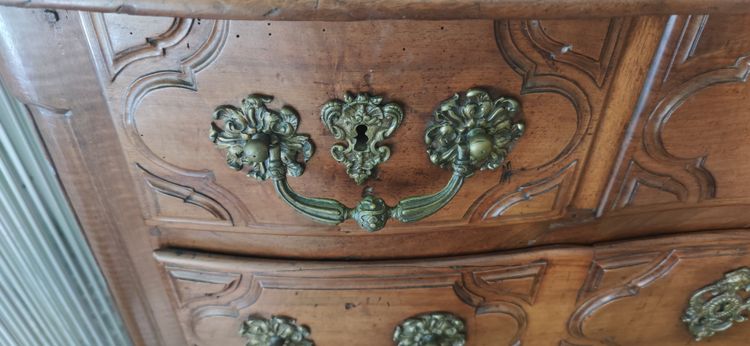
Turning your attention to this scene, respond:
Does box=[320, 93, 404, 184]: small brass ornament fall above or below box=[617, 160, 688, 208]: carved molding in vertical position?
below

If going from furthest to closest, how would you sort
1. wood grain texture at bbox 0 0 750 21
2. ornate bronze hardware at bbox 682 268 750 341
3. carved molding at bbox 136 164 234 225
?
ornate bronze hardware at bbox 682 268 750 341
carved molding at bbox 136 164 234 225
wood grain texture at bbox 0 0 750 21

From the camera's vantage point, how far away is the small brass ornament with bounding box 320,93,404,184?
361mm

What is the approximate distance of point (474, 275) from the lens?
50cm

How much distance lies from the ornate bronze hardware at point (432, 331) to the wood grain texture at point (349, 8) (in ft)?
1.01

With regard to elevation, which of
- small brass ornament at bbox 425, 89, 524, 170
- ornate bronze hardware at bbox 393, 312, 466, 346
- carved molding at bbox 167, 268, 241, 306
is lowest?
carved molding at bbox 167, 268, 241, 306

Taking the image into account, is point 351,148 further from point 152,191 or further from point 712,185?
point 712,185

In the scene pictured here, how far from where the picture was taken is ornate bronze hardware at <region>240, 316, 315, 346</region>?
511 millimetres

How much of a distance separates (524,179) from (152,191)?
0.96 ft

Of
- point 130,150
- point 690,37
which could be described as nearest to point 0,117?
point 130,150

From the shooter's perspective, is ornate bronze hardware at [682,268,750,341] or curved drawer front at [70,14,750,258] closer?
curved drawer front at [70,14,750,258]

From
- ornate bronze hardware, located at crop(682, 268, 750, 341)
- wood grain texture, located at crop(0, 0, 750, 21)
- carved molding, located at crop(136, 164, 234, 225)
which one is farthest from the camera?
ornate bronze hardware, located at crop(682, 268, 750, 341)

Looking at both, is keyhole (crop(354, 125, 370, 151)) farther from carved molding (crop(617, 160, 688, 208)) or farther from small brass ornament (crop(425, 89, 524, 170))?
carved molding (crop(617, 160, 688, 208))

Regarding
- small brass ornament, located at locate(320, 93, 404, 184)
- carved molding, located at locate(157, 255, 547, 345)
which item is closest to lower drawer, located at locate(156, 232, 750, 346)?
carved molding, located at locate(157, 255, 547, 345)

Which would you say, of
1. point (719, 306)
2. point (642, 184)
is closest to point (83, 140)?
point (642, 184)
